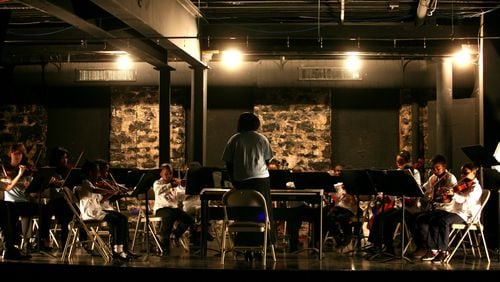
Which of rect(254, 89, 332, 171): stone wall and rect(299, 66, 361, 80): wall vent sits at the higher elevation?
rect(299, 66, 361, 80): wall vent

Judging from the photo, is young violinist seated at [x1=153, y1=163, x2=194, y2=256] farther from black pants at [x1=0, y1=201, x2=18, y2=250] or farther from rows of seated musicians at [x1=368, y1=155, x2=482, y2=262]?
rows of seated musicians at [x1=368, y1=155, x2=482, y2=262]

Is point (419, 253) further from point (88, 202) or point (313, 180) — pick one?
point (88, 202)

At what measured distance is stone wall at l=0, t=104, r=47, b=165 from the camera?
1645cm

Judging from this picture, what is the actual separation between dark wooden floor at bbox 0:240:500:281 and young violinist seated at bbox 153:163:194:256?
0.88 metres

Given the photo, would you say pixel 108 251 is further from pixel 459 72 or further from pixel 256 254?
pixel 459 72

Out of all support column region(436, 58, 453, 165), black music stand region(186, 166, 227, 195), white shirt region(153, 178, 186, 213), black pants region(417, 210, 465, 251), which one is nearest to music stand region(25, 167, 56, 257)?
black music stand region(186, 166, 227, 195)

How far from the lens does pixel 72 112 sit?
16.6 m

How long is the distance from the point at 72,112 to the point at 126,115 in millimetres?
1091

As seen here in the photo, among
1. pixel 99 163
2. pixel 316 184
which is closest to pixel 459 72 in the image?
pixel 316 184

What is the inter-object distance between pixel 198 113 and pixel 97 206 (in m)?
5.08

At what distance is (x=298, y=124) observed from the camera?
52.4ft

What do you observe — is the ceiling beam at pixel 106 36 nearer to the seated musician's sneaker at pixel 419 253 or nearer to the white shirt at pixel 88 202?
the white shirt at pixel 88 202

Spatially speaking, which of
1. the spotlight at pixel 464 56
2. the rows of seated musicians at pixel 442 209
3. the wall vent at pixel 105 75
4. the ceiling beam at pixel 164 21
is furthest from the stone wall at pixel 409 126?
the rows of seated musicians at pixel 442 209

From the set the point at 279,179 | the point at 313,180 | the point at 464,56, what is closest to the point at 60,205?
the point at 279,179
